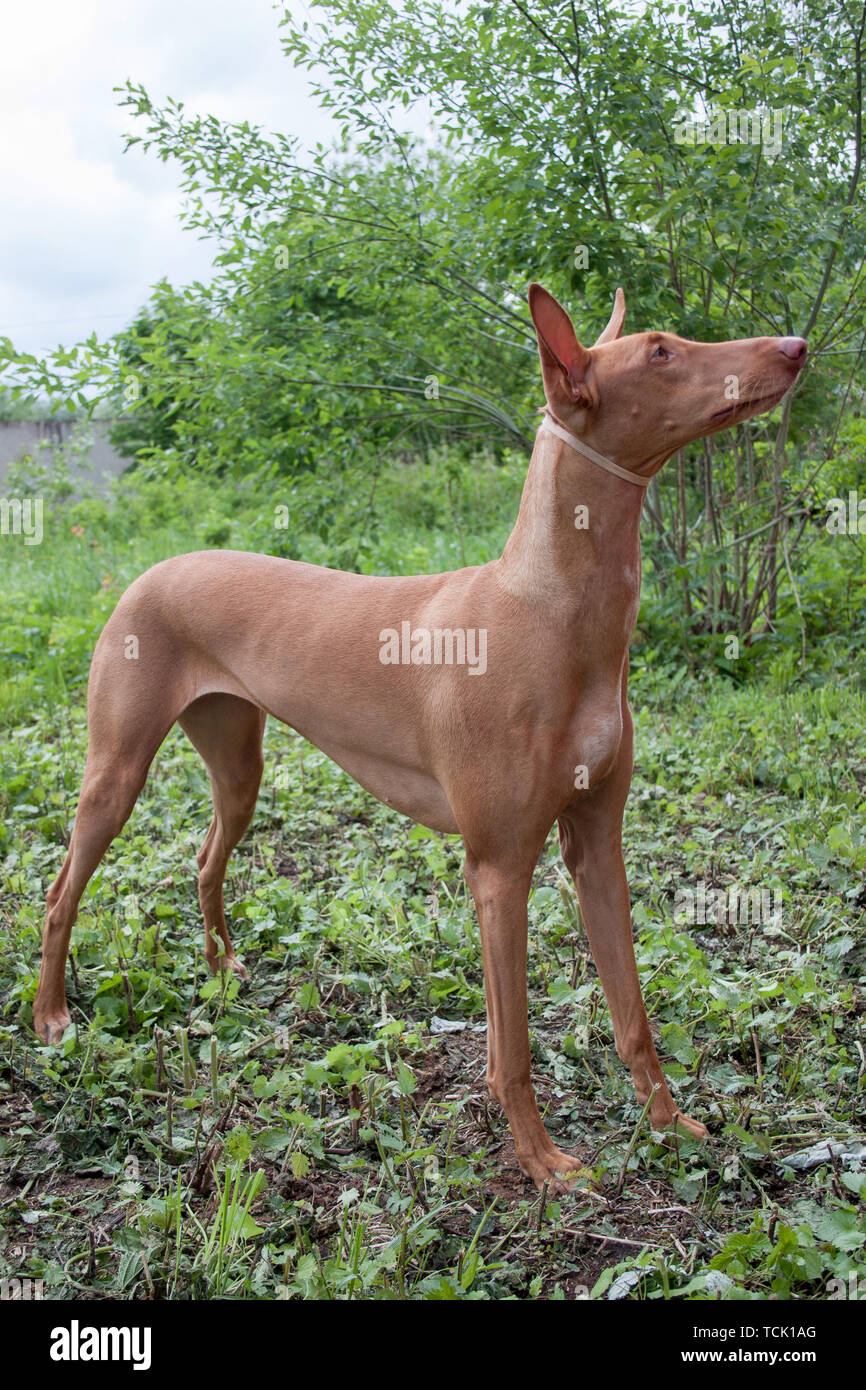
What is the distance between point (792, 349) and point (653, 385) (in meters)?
0.28

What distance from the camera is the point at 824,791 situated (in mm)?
4266

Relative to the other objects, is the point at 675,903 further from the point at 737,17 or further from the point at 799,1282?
the point at 737,17

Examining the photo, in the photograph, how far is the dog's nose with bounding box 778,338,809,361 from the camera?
205 cm

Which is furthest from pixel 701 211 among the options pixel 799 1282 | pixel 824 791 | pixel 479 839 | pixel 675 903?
pixel 799 1282

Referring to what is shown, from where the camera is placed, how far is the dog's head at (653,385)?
6.73 ft

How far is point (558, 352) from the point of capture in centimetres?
207

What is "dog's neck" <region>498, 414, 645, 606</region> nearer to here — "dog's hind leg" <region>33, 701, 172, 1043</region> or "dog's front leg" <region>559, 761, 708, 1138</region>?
"dog's front leg" <region>559, 761, 708, 1138</region>

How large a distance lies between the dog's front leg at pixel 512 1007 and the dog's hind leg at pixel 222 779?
115 centimetres

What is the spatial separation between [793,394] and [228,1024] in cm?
465

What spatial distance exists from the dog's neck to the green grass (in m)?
1.16
